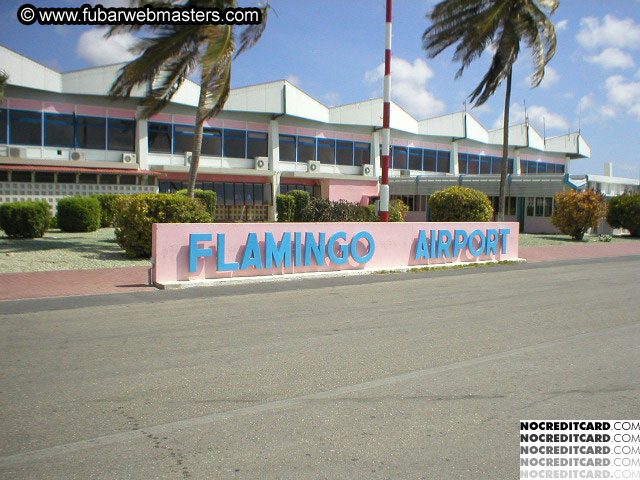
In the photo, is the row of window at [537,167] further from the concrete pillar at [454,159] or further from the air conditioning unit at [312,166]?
the air conditioning unit at [312,166]

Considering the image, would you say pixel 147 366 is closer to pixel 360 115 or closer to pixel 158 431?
pixel 158 431

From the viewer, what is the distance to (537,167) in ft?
183

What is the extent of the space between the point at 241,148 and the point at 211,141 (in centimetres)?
204

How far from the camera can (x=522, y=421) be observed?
15.7 ft

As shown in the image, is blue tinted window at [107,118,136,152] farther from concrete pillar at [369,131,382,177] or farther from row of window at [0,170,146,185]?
concrete pillar at [369,131,382,177]

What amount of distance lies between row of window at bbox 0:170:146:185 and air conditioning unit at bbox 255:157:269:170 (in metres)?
6.96

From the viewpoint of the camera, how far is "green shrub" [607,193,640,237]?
33.8m

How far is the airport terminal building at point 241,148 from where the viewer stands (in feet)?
98.5

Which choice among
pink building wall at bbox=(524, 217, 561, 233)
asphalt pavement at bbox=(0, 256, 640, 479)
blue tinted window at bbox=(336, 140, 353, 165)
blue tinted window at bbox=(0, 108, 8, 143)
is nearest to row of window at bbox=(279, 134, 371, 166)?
blue tinted window at bbox=(336, 140, 353, 165)

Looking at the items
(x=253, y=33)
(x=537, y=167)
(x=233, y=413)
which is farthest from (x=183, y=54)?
(x=537, y=167)

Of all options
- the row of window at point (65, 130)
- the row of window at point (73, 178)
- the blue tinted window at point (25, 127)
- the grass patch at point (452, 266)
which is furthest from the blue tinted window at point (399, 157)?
the grass patch at point (452, 266)

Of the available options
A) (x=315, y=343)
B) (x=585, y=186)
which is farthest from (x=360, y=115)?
(x=315, y=343)

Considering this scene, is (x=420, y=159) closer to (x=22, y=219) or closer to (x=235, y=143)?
(x=235, y=143)

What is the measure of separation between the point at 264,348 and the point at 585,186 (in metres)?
33.8
